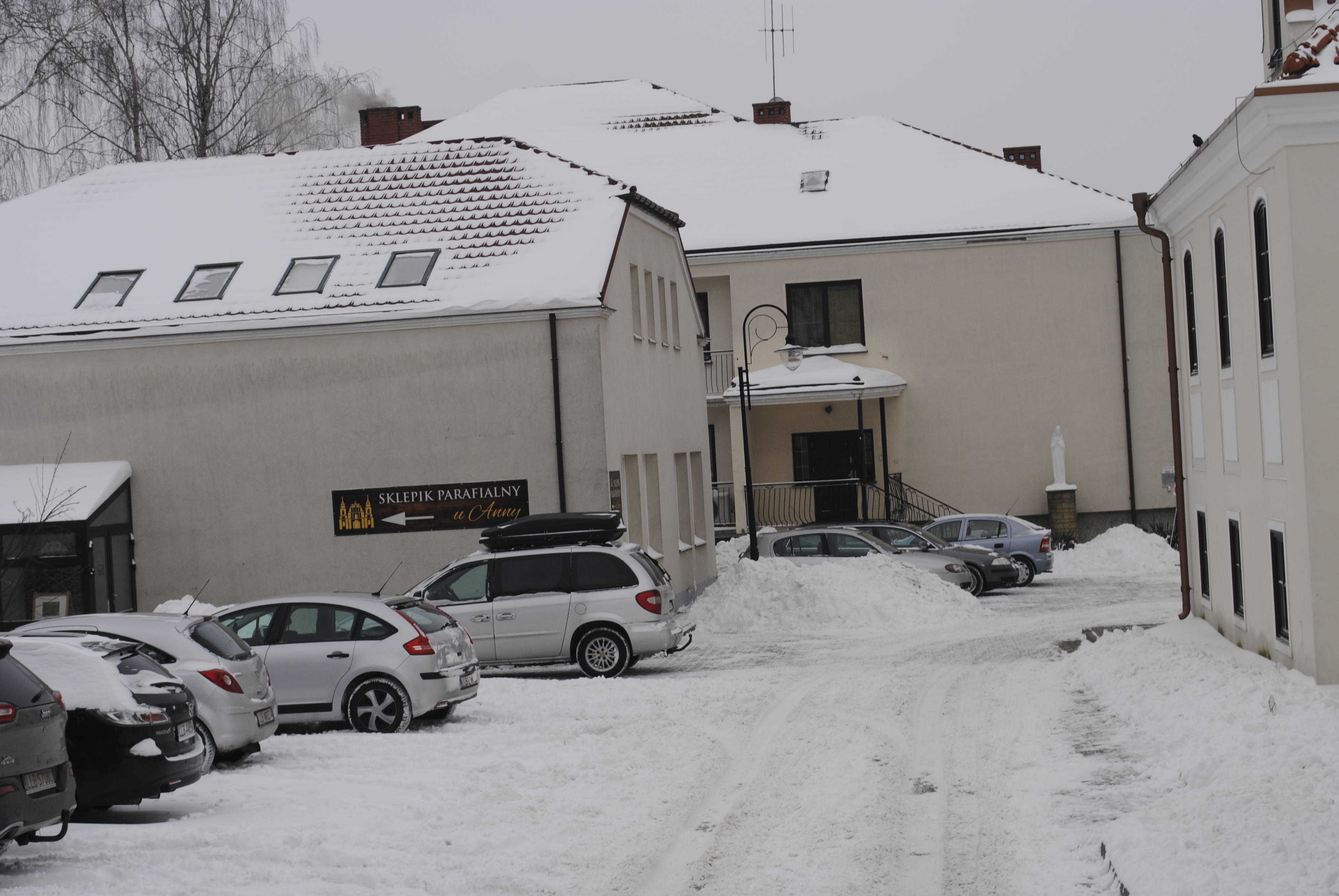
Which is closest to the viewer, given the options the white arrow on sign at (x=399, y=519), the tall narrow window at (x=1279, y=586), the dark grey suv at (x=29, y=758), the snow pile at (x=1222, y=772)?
the snow pile at (x=1222, y=772)

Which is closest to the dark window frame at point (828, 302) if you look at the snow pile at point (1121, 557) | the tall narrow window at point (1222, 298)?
the snow pile at point (1121, 557)

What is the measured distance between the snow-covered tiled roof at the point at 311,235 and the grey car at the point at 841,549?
682cm

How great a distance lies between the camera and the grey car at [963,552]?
27.3 m

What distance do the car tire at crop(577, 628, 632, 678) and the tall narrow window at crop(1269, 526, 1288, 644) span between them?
7163 mm

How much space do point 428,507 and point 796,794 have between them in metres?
12.9

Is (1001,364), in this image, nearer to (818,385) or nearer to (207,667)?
(818,385)

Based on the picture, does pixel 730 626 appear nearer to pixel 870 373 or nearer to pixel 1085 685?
→ pixel 1085 685

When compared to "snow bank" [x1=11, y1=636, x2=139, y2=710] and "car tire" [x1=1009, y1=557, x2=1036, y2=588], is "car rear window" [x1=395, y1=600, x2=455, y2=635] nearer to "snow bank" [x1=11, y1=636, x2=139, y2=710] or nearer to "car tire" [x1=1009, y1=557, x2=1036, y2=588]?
"snow bank" [x1=11, y1=636, x2=139, y2=710]

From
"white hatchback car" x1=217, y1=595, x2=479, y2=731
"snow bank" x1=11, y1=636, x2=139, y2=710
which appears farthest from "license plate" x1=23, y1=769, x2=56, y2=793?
"white hatchback car" x1=217, y1=595, x2=479, y2=731

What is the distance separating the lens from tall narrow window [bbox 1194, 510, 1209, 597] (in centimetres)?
→ 1877

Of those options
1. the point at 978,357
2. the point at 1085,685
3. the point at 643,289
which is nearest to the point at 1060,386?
the point at 978,357

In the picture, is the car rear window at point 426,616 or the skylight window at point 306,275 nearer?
the car rear window at point 426,616

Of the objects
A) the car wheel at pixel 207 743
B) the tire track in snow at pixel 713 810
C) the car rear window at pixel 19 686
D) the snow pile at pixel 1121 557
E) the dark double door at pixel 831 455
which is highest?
the dark double door at pixel 831 455

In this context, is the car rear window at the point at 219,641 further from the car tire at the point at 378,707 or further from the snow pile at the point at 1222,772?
the snow pile at the point at 1222,772
